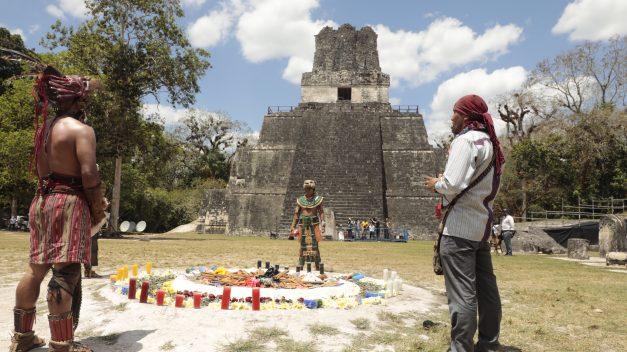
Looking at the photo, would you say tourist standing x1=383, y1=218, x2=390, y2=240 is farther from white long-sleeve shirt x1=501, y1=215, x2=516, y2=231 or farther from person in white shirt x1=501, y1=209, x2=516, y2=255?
white long-sleeve shirt x1=501, y1=215, x2=516, y2=231

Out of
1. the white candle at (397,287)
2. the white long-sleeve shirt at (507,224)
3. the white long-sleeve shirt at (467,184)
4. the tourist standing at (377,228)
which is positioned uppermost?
the white long-sleeve shirt at (467,184)

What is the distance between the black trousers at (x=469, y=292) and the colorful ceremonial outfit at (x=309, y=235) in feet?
13.8

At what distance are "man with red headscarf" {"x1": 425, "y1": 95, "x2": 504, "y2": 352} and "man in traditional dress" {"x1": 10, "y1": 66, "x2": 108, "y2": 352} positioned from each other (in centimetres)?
220

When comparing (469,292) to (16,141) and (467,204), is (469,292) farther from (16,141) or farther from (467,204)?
(16,141)

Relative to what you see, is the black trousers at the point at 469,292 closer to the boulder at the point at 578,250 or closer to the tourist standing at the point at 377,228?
the boulder at the point at 578,250

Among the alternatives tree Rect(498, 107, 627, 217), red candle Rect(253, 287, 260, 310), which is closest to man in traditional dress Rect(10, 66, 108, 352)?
red candle Rect(253, 287, 260, 310)

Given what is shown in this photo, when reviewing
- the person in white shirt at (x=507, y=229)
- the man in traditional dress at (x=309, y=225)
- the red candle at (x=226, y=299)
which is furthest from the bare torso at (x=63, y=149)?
the person in white shirt at (x=507, y=229)

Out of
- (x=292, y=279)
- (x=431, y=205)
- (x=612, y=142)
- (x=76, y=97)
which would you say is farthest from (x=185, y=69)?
(x=612, y=142)

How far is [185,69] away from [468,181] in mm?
17978

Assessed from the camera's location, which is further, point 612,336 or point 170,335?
point 612,336

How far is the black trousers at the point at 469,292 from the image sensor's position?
9.74 feet

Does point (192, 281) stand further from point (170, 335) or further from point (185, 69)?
point (185, 69)

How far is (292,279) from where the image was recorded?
18.8 ft

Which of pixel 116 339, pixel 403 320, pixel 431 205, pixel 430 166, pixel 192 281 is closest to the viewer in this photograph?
pixel 116 339
